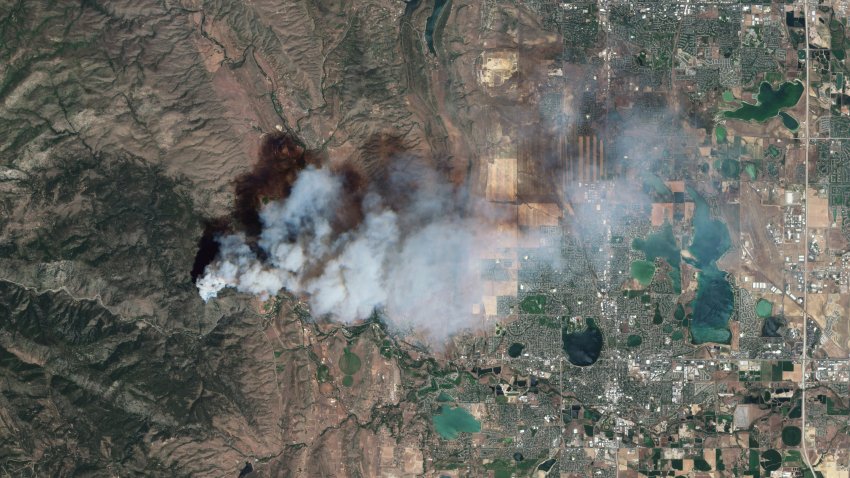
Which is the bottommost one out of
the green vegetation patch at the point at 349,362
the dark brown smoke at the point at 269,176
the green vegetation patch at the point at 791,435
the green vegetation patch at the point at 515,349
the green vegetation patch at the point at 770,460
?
the green vegetation patch at the point at 770,460

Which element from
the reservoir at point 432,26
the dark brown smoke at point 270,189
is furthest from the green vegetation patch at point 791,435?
the reservoir at point 432,26

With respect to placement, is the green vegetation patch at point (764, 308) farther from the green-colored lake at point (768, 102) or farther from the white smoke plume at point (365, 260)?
the white smoke plume at point (365, 260)

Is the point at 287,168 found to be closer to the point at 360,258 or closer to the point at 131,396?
the point at 360,258

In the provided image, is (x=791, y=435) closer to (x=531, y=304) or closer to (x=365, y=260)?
(x=531, y=304)

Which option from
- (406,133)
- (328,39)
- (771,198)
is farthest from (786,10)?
(328,39)

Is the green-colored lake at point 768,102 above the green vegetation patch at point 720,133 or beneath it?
above

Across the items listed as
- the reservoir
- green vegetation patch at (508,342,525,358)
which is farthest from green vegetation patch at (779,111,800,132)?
the reservoir
